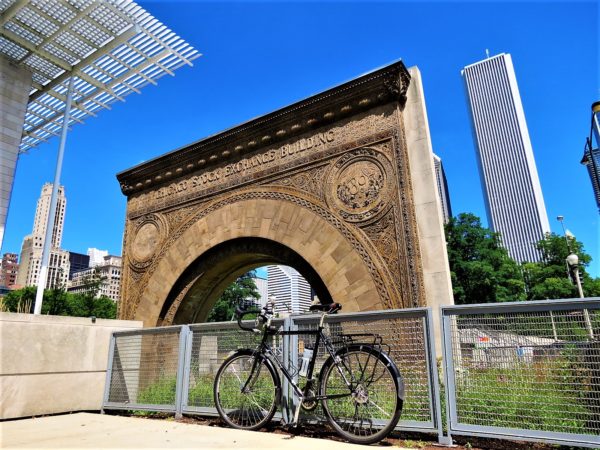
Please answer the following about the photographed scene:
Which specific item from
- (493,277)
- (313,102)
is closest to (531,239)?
(493,277)

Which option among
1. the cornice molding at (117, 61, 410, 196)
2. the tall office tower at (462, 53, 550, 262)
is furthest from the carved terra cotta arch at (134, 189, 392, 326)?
the tall office tower at (462, 53, 550, 262)

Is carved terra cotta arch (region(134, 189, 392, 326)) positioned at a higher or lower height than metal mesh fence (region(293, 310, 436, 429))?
higher

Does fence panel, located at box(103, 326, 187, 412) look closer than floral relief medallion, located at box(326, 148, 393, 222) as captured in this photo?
Yes

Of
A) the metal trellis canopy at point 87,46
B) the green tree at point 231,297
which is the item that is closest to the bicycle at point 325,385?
the metal trellis canopy at point 87,46

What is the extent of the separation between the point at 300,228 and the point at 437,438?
4.87m

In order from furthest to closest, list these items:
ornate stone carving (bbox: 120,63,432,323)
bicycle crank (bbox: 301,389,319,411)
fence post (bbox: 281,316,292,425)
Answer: ornate stone carving (bbox: 120,63,432,323) → fence post (bbox: 281,316,292,425) → bicycle crank (bbox: 301,389,319,411)

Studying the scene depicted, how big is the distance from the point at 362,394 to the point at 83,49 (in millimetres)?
14355

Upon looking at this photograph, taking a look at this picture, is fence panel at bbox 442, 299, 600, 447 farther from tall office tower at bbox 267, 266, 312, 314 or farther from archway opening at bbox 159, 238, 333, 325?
tall office tower at bbox 267, 266, 312, 314

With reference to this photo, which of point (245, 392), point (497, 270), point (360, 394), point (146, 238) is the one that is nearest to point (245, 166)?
point (146, 238)

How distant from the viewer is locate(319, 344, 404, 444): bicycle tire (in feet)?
11.0

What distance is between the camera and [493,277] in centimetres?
2775

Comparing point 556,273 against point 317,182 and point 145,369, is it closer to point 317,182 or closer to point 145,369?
point 317,182

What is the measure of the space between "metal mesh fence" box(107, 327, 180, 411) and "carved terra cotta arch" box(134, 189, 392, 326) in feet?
9.76

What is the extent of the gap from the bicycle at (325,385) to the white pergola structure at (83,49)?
8546 mm
